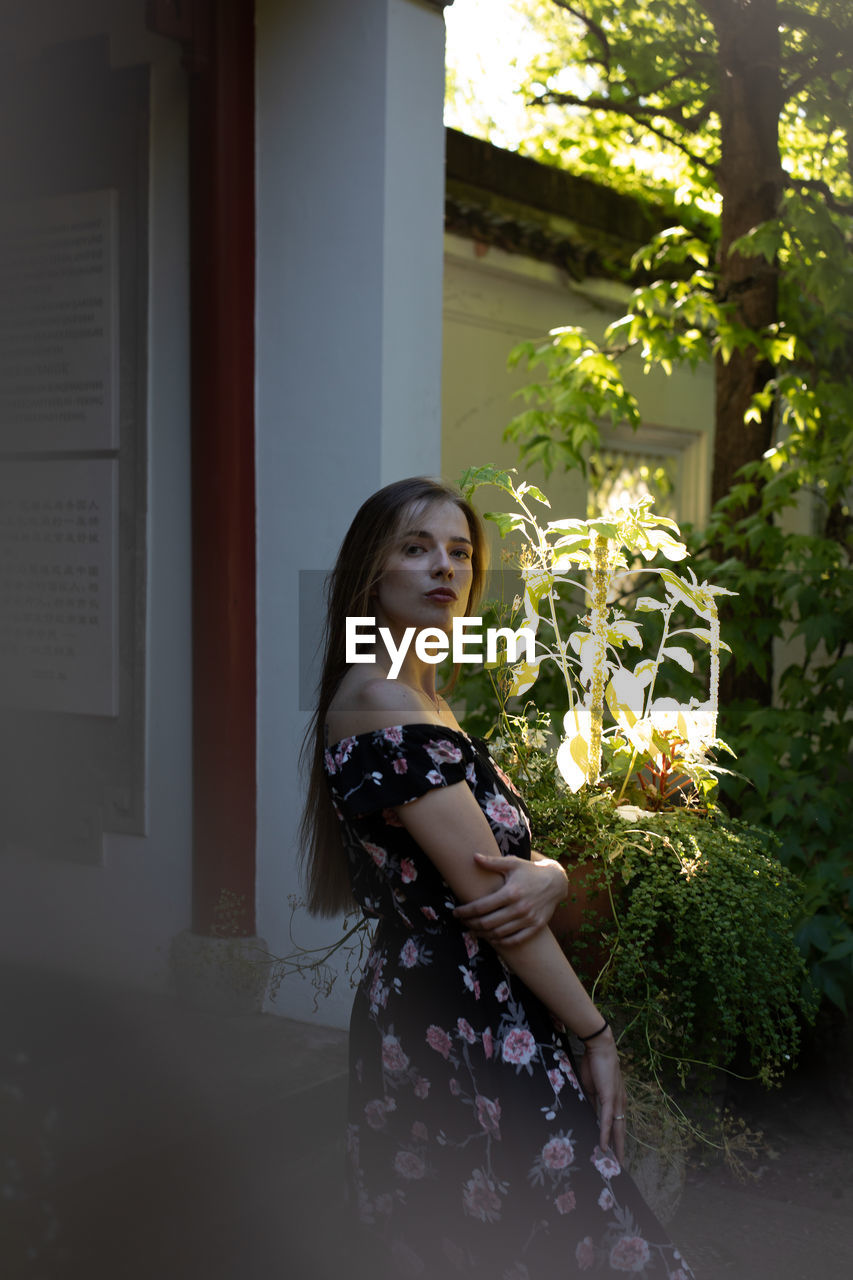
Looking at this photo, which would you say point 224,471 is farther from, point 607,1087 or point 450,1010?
point 607,1087

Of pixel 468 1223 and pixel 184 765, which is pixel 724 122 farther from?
pixel 468 1223

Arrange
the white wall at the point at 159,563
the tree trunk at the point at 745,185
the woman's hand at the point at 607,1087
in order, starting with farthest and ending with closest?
1. the tree trunk at the point at 745,185
2. the white wall at the point at 159,563
3. the woman's hand at the point at 607,1087

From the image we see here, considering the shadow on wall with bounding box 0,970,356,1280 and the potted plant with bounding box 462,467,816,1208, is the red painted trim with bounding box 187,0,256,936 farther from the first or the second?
the potted plant with bounding box 462,467,816,1208

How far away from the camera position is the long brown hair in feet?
6.20

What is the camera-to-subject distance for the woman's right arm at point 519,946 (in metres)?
1.68

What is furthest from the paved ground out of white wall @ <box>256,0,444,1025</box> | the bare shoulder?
the bare shoulder

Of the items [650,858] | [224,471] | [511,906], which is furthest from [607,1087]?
[224,471]

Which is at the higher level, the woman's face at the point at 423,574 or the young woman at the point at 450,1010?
the woman's face at the point at 423,574

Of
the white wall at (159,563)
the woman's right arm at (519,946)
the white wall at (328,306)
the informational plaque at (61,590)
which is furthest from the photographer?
the informational plaque at (61,590)

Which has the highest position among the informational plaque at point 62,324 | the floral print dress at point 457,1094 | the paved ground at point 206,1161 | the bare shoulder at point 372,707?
the informational plaque at point 62,324

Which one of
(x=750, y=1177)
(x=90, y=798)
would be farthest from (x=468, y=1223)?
(x=90, y=798)

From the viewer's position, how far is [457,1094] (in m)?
1.75

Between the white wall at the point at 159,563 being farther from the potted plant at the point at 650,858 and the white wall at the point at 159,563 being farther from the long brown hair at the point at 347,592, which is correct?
the long brown hair at the point at 347,592

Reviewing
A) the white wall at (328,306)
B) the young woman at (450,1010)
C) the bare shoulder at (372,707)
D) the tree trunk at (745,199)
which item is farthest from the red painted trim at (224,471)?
the tree trunk at (745,199)
